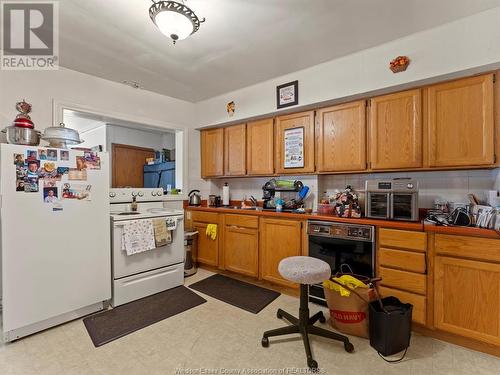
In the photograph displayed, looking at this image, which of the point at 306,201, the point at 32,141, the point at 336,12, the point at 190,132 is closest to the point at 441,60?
the point at 336,12

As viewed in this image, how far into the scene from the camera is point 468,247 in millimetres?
1812

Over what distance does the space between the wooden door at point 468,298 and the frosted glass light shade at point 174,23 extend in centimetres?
253

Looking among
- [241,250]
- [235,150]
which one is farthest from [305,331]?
[235,150]

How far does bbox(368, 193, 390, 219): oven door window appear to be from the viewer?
2.25 meters

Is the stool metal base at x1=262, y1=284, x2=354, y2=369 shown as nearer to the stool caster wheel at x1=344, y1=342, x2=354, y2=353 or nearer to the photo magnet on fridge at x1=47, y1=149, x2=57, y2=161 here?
the stool caster wheel at x1=344, y1=342, x2=354, y2=353

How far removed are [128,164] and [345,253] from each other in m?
4.34

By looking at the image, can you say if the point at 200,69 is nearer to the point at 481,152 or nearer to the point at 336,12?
the point at 336,12

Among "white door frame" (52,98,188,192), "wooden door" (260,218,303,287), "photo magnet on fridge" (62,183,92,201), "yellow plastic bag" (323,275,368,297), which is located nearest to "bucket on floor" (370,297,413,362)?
"yellow plastic bag" (323,275,368,297)

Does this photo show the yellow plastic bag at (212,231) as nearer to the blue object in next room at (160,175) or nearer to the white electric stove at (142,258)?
the white electric stove at (142,258)

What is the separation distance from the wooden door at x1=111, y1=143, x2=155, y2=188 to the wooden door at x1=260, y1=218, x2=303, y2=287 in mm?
3271

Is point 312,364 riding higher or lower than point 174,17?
lower

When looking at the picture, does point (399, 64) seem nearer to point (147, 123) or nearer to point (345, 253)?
point (345, 253)

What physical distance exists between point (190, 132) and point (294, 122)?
5.82 ft

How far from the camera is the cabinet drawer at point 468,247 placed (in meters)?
1.73
